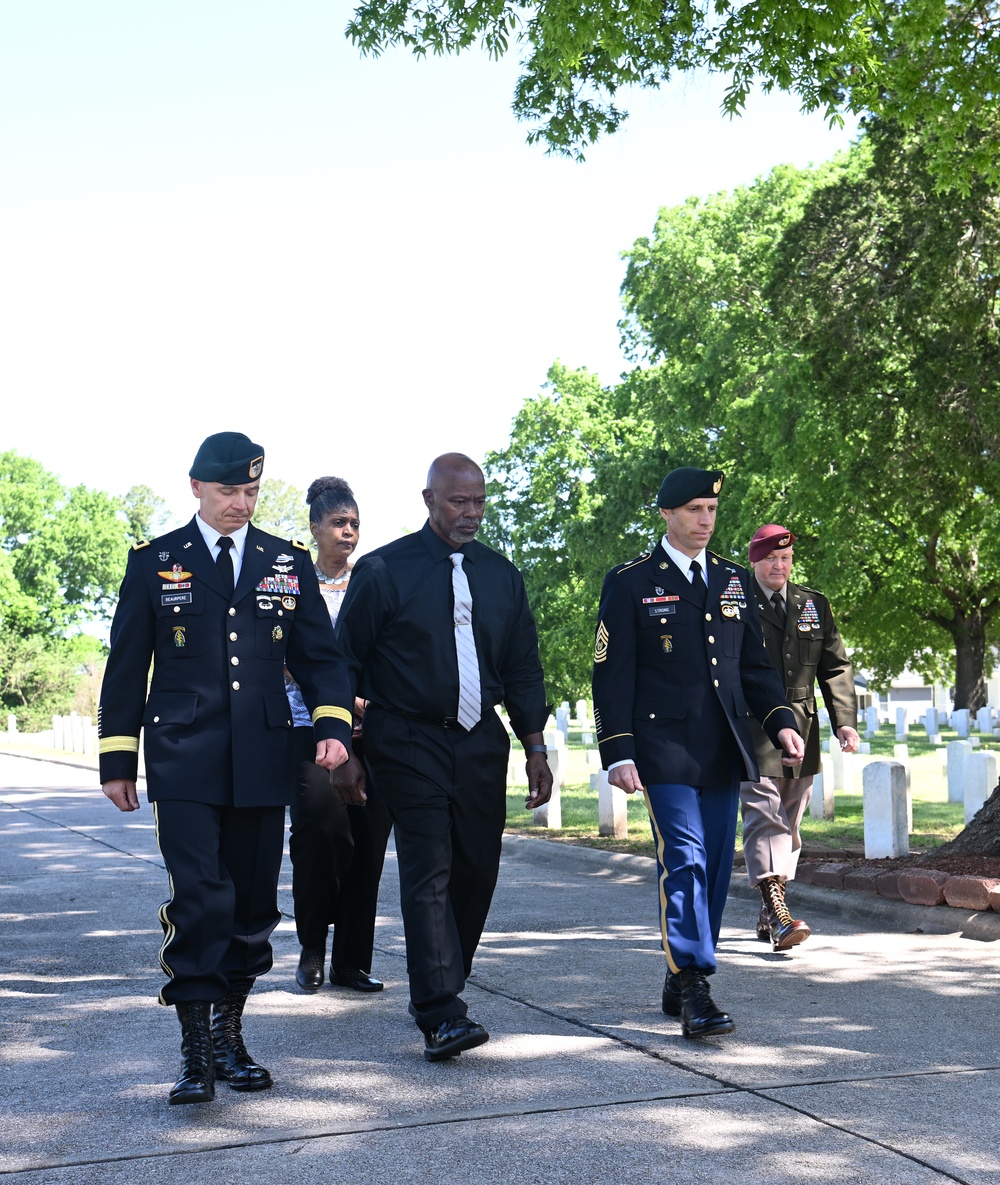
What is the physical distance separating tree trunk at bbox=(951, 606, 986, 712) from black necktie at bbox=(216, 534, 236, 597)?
35.5 m

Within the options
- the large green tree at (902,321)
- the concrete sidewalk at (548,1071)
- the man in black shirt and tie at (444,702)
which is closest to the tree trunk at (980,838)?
the concrete sidewalk at (548,1071)

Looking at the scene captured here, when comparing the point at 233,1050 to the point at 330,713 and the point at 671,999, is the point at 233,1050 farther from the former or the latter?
the point at 671,999

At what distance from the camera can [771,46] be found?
10.9 m

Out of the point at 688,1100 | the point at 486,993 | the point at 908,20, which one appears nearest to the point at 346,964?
the point at 486,993

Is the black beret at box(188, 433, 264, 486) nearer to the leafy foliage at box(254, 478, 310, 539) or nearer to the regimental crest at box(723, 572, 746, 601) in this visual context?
the regimental crest at box(723, 572, 746, 601)

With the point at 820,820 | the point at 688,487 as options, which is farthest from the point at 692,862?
the point at 820,820

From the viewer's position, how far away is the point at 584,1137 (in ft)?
14.1

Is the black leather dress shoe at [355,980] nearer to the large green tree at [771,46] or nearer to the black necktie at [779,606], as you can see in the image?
the black necktie at [779,606]

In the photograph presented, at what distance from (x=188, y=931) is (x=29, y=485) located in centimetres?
7304

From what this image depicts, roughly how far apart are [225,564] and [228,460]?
1.18 feet

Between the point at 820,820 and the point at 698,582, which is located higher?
the point at 698,582

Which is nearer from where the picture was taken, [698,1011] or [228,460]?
[228,460]

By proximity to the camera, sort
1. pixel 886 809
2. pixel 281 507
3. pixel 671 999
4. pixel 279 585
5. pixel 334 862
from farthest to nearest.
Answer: pixel 281 507
pixel 886 809
pixel 334 862
pixel 671 999
pixel 279 585

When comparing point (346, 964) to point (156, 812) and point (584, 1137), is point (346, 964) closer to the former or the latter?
point (156, 812)
